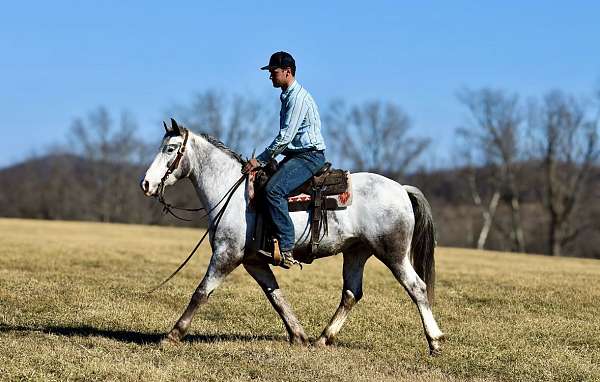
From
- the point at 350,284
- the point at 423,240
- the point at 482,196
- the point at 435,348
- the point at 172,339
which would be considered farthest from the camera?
the point at 482,196

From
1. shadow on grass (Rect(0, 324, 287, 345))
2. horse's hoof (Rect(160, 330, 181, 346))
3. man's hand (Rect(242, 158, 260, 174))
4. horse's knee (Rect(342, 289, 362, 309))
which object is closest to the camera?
horse's hoof (Rect(160, 330, 181, 346))

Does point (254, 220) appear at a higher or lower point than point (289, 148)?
lower

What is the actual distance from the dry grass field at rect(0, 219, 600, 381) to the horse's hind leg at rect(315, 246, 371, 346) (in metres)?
0.42

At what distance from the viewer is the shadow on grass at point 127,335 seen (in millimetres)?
10875

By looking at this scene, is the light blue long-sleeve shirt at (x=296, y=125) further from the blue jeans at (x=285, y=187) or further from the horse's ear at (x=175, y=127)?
the horse's ear at (x=175, y=127)

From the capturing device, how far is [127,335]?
11250 mm

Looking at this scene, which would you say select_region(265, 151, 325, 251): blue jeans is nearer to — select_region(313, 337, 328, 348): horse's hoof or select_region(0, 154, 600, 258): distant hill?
select_region(313, 337, 328, 348): horse's hoof

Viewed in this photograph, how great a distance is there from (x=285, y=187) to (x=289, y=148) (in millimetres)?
541

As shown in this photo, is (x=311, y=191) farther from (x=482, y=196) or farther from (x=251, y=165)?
(x=482, y=196)

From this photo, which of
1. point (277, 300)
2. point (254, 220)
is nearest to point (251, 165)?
point (254, 220)

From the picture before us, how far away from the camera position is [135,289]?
17.4 m

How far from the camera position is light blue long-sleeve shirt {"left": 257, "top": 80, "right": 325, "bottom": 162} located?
9984mm

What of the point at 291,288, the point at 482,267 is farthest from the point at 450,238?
the point at 291,288

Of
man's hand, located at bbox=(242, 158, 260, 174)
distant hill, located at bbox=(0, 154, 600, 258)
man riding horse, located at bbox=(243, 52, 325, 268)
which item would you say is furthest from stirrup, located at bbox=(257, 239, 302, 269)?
distant hill, located at bbox=(0, 154, 600, 258)
